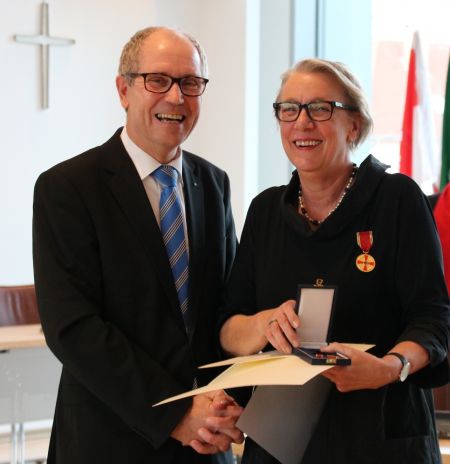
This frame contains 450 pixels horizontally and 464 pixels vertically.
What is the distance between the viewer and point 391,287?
6.55 ft

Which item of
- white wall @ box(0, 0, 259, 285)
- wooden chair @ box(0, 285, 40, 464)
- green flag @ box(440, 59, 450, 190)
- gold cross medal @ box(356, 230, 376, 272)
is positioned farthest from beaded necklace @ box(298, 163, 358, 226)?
white wall @ box(0, 0, 259, 285)

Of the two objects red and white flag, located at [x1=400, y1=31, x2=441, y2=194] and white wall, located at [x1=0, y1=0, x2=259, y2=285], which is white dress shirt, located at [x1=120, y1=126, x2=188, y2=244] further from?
white wall, located at [x1=0, y1=0, x2=259, y2=285]

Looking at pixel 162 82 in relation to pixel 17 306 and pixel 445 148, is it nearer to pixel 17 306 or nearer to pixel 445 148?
pixel 17 306

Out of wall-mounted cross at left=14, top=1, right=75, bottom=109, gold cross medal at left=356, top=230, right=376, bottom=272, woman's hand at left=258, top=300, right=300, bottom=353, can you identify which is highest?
wall-mounted cross at left=14, top=1, right=75, bottom=109

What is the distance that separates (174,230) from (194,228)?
0.08 metres

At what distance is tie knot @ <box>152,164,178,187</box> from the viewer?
7.61 feet

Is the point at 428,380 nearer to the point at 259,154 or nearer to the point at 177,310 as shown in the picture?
the point at 177,310

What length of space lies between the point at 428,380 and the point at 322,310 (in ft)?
1.08

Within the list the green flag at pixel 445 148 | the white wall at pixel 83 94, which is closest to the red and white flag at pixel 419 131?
the green flag at pixel 445 148

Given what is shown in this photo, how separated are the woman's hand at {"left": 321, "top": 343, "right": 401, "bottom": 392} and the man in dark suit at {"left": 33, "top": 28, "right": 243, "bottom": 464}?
0.42 m

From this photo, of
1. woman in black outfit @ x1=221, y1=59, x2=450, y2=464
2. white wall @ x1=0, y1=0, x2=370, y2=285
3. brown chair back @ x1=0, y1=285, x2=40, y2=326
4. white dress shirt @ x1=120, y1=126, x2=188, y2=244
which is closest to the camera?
woman in black outfit @ x1=221, y1=59, x2=450, y2=464

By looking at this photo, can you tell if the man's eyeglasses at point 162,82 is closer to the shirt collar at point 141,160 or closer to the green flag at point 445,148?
the shirt collar at point 141,160

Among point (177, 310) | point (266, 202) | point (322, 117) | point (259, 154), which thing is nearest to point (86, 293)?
point (177, 310)

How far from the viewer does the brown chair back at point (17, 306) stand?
493 centimetres
